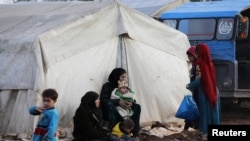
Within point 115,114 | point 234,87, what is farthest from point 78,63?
point 234,87

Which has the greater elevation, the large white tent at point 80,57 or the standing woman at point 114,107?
the large white tent at point 80,57

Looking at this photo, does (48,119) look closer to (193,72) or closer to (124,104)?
(124,104)

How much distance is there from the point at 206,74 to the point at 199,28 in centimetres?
558

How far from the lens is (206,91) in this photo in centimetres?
948

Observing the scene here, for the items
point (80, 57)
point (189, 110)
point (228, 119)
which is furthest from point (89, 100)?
point (228, 119)

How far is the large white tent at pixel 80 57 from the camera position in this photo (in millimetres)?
9930

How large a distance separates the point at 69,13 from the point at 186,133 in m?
2.72

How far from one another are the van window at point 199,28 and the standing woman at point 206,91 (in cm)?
520

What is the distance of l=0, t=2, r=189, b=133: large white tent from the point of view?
32.6 ft

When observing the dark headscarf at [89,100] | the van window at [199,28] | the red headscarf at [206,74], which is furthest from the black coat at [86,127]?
the van window at [199,28]

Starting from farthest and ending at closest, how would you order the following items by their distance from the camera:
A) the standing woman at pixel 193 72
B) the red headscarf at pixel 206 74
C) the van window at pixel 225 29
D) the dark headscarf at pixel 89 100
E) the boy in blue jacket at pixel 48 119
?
1. the van window at pixel 225 29
2. the standing woman at pixel 193 72
3. the red headscarf at pixel 206 74
4. the dark headscarf at pixel 89 100
5. the boy in blue jacket at pixel 48 119

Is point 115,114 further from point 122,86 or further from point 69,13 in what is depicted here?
point 69,13

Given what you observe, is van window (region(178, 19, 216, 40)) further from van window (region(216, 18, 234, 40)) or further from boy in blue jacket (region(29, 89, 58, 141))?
boy in blue jacket (region(29, 89, 58, 141))

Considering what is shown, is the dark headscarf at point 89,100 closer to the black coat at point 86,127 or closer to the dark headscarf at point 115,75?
the black coat at point 86,127
